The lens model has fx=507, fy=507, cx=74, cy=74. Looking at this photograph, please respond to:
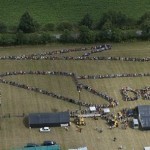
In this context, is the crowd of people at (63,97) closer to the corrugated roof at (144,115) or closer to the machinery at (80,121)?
the machinery at (80,121)

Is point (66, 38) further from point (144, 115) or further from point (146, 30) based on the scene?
point (144, 115)

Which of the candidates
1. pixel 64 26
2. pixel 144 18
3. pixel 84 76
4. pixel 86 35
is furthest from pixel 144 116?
pixel 64 26

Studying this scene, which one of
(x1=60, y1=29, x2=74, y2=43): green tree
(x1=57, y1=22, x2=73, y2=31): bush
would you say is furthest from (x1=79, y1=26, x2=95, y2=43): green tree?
(x1=57, y1=22, x2=73, y2=31): bush

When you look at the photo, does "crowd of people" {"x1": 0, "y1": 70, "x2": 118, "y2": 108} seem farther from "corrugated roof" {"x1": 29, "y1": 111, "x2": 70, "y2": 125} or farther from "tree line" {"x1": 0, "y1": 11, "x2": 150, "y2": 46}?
"tree line" {"x1": 0, "y1": 11, "x2": 150, "y2": 46}

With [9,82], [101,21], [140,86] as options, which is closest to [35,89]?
→ [9,82]

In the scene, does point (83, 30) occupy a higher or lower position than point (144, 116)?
higher

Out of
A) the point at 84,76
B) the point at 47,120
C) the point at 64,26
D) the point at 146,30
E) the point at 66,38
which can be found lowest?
the point at 47,120
